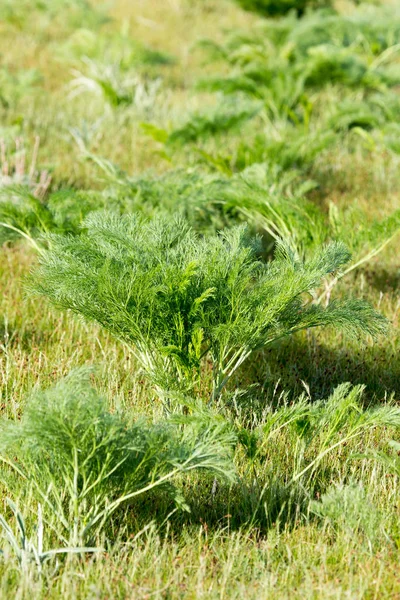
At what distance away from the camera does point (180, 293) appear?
10.2 ft

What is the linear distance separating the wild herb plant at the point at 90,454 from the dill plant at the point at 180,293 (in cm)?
48

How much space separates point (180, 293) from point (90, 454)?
0.85 meters

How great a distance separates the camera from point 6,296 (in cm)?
453

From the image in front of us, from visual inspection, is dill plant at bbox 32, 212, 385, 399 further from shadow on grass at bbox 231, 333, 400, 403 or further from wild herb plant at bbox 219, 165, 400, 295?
wild herb plant at bbox 219, 165, 400, 295

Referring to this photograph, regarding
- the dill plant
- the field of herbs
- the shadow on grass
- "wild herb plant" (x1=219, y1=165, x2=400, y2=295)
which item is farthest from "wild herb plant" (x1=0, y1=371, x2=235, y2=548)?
"wild herb plant" (x1=219, y1=165, x2=400, y2=295)

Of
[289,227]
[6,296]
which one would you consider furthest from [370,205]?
[6,296]

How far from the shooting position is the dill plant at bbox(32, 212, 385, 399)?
10.1ft

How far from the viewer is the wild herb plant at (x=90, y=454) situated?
8.23 feet

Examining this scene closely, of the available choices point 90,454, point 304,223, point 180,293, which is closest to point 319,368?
point 304,223

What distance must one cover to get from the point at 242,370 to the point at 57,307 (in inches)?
42.2

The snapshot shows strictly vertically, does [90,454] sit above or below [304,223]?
below

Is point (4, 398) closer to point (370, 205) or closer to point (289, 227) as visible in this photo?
point (289, 227)

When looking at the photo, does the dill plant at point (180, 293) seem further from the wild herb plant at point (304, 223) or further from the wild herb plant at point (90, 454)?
the wild herb plant at point (304, 223)

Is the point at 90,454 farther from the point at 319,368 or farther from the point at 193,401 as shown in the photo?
the point at 319,368
